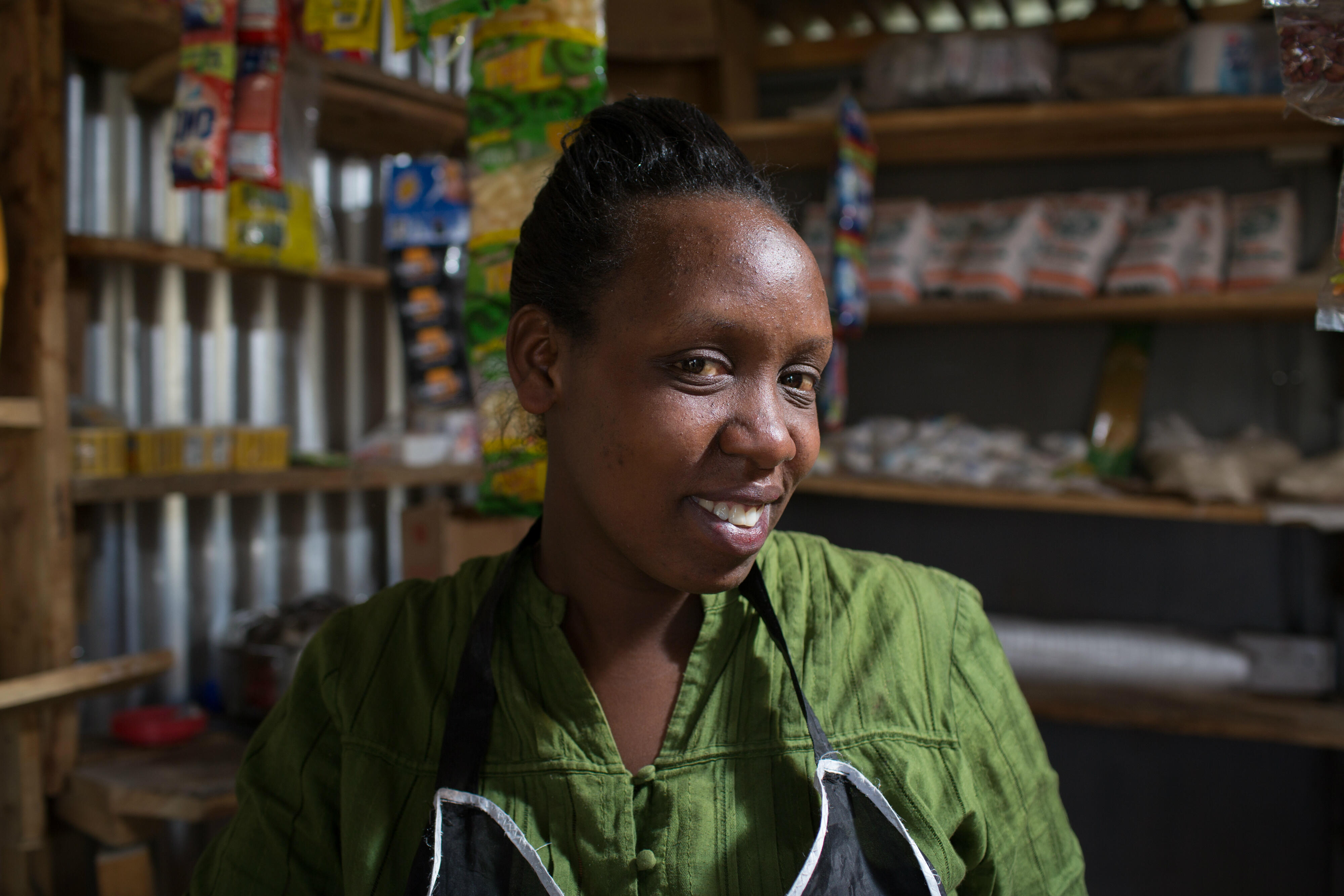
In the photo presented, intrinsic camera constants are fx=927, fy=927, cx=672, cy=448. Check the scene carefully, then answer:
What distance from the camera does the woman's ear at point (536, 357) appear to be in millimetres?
908

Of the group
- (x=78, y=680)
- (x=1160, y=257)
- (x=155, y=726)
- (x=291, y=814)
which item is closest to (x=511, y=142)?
(x=291, y=814)

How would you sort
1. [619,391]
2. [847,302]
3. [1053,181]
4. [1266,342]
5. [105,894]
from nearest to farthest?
[619,391] → [105,894] → [847,302] → [1266,342] → [1053,181]

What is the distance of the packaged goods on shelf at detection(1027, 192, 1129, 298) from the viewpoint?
2.29m

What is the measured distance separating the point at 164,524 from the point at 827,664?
1.98 m

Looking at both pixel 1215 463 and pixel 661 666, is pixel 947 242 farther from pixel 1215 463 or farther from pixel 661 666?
pixel 661 666

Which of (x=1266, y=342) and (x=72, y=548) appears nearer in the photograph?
(x=72, y=548)

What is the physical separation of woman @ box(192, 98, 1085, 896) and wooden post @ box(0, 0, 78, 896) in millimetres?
1138

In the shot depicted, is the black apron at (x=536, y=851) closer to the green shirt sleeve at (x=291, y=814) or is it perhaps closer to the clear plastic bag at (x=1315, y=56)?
the green shirt sleeve at (x=291, y=814)

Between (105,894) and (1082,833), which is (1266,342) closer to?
(1082,833)

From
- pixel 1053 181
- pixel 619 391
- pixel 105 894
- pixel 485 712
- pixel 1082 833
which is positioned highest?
pixel 1053 181

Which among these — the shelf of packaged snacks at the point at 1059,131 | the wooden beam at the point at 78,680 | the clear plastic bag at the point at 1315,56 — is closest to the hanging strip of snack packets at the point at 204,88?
the wooden beam at the point at 78,680

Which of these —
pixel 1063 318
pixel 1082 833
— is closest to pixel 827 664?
pixel 1063 318

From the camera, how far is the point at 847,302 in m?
2.19

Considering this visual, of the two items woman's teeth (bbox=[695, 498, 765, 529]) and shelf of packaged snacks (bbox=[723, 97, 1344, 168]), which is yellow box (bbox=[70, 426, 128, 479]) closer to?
shelf of packaged snacks (bbox=[723, 97, 1344, 168])
